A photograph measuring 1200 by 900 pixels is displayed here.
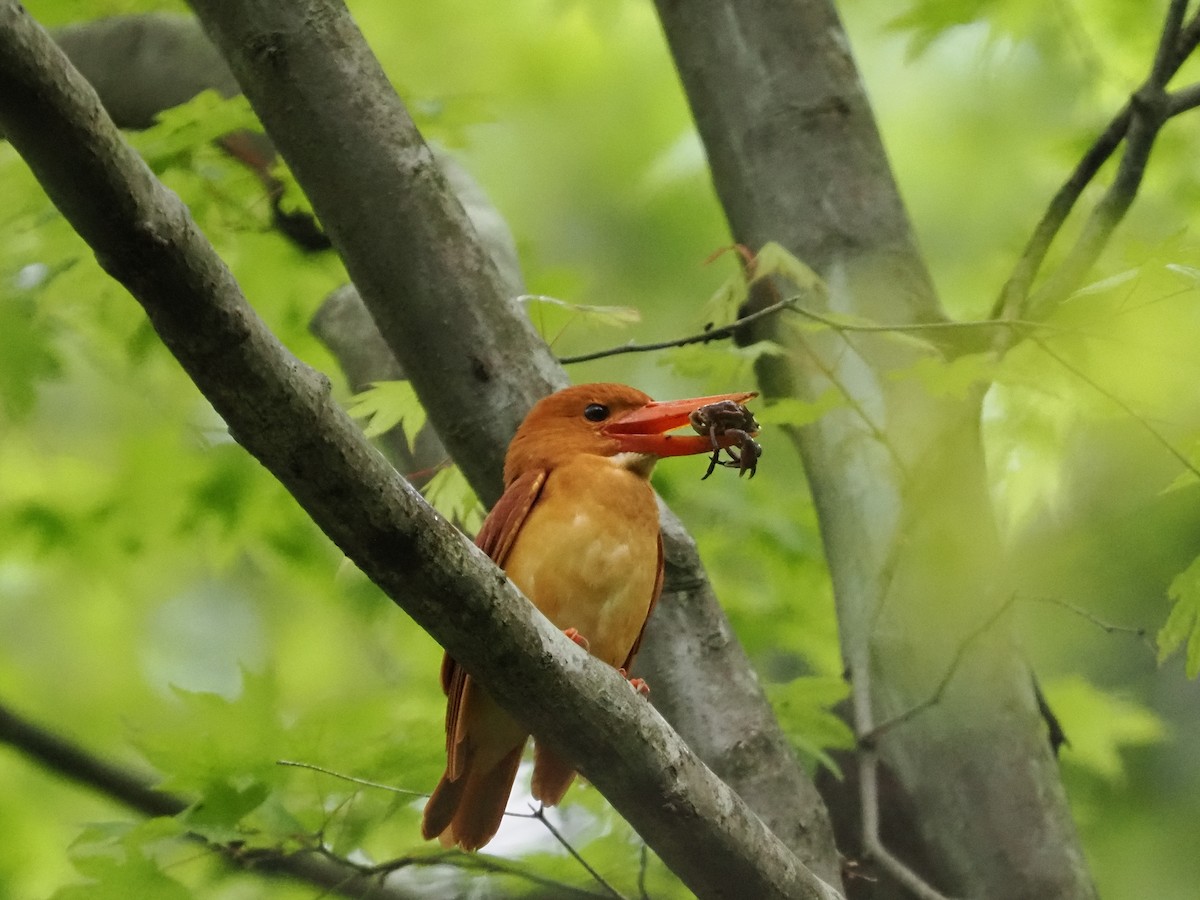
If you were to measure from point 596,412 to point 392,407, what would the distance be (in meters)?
0.54

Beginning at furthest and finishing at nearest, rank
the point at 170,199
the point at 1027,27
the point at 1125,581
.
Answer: the point at 1125,581, the point at 1027,27, the point at 170,199

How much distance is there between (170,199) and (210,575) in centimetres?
692

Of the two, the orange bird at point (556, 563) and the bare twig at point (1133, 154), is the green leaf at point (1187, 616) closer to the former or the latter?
the bare twig at point (1133, 154)

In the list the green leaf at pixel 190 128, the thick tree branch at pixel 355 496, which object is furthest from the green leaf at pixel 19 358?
the thick tree branch at pixel 355 496

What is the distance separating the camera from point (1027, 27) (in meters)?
5.14

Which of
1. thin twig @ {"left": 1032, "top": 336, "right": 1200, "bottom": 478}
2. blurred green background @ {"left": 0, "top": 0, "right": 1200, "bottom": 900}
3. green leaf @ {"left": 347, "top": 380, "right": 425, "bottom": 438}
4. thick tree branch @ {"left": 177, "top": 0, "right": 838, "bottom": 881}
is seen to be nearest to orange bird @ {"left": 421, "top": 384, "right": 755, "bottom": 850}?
thick tree branch @ {"left": 177, "top": 0, "right": 838, "bottom": 881}

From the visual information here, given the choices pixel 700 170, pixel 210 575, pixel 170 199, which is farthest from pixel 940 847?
pixel 210 575

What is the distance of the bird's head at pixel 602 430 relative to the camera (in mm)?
Answer: 3209

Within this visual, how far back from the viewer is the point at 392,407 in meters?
3.53

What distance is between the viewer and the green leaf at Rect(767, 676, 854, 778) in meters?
3.68

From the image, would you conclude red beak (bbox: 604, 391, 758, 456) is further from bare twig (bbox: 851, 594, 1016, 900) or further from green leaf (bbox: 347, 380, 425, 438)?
bare twig (bbox: 851, 594, 1016, 900)

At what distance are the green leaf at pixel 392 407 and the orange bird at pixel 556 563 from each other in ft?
1.29

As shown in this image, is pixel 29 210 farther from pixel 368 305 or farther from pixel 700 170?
pixel 700 170

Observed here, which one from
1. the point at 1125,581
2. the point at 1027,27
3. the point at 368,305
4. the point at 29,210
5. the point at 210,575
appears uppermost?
the point at 29,210
